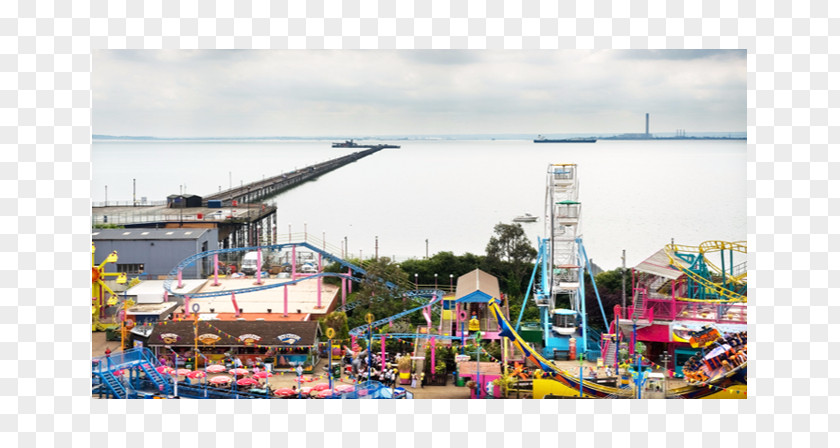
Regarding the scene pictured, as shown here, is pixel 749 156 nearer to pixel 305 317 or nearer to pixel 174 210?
pixel 305 317

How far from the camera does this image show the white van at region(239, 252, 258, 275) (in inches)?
874

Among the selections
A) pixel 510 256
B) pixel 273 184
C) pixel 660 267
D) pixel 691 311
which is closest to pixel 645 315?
pixel 691 311

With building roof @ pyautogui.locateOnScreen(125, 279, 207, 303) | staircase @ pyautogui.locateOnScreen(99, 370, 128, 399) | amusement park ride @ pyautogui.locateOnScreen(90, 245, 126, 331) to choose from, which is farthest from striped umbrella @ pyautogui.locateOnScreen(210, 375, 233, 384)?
building roof @ pyautogui.locateOnScreen(125, 279, 207, 303)

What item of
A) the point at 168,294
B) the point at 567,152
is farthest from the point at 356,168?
the point at 168,294

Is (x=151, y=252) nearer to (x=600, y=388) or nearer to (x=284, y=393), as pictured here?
(x=284, y=393)

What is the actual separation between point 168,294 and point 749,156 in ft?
36.6

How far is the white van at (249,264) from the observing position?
22191mm

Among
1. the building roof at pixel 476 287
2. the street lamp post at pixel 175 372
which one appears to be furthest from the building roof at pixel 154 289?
the building roof at pixel 476 287

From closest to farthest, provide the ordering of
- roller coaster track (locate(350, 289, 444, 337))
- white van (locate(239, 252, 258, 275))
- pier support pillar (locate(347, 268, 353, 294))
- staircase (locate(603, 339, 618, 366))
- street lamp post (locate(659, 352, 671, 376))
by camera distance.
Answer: staircase (locate(603, 339, 618, 366)) → street lamp post (locate(659, 352, 671, 376)) → roller coaster track (locate(350, 289, 444, 337)) → pier support pillar (locate(347, 268, 353, 294)) → white van (locate(239, 252, 258, 275))

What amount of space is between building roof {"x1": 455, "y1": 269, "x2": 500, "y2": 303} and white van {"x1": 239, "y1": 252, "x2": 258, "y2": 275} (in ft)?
19.2

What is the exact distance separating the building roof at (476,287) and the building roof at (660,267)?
9.07 feet

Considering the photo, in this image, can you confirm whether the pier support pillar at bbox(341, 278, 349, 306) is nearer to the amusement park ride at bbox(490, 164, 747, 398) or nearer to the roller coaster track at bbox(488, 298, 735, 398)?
the amusement park ride at bbox(490, 164, 747, 398)

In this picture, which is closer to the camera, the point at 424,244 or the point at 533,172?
the point at 424,244

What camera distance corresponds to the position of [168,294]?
1777cm
